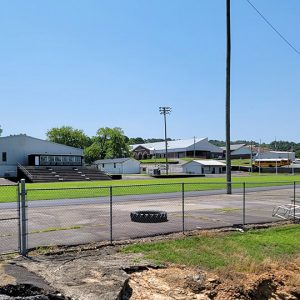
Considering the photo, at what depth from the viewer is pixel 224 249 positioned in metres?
12.8

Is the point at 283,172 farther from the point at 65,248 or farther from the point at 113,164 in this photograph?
the point at 65,248

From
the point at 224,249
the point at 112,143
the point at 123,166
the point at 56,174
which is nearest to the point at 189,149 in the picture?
the point at 112,143

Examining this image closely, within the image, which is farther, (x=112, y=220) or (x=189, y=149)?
(x=189, y=149)

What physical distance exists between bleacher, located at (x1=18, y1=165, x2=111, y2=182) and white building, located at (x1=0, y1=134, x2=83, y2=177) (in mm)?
2588

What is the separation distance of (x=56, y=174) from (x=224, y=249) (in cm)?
6305

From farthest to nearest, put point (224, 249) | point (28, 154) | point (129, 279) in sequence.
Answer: point (28, 154)
point (224, 249)
point (129, 279)

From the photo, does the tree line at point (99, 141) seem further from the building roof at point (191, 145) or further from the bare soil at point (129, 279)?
the bare soil at point (129, 279)

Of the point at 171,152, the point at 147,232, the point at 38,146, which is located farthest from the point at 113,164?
the point at 147,232

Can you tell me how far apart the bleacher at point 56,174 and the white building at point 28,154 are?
2.59m

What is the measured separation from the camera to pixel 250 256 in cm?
1209

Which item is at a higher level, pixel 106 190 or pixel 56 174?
pixel 56 174

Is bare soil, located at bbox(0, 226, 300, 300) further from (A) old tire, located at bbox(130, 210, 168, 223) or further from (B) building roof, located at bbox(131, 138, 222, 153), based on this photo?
(B) building roof, located at bbox(131, 138, 222, 153)

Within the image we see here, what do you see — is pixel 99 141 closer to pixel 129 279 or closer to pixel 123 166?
pixel 123 166

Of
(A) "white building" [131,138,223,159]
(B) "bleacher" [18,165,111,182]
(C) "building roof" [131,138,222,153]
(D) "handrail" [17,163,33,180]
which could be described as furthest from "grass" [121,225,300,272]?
(C) "building roof" [131,138,222,153]
